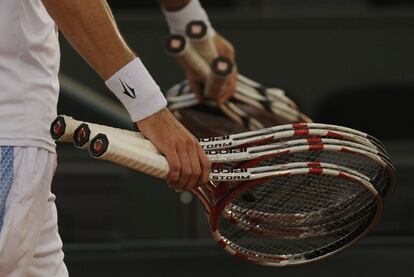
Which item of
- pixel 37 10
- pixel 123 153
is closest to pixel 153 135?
pixel 123 153

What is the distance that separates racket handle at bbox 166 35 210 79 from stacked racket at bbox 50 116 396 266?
81cm

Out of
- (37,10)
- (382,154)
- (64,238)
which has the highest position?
(37,10)

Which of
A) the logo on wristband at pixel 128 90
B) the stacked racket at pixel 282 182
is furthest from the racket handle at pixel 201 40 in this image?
the logo on wristband at pixel 128 90

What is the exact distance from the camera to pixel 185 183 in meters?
3.00

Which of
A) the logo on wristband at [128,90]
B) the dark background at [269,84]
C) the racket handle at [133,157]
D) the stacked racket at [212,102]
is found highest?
the logo on wristband at [128,90]

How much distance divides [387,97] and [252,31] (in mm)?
755

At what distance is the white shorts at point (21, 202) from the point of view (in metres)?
3.01

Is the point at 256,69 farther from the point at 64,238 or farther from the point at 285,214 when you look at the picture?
the point at 285,214

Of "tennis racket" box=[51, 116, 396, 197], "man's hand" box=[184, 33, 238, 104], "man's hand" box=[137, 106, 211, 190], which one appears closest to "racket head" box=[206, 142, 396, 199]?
"tennis racket" box=[51, 116, 396, 197]

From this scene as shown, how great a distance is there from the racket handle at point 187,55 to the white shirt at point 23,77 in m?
1.17

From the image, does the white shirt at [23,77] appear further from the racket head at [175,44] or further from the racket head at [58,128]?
the racket head at [175,44]

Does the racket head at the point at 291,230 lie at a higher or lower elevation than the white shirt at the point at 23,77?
lower

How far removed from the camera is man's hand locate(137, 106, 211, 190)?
117 inches

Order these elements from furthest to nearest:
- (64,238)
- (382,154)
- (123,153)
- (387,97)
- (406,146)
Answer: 1. (387,97)
2. (406,146)
3. (64,238)
4. (382,154)
5. (123,153)
